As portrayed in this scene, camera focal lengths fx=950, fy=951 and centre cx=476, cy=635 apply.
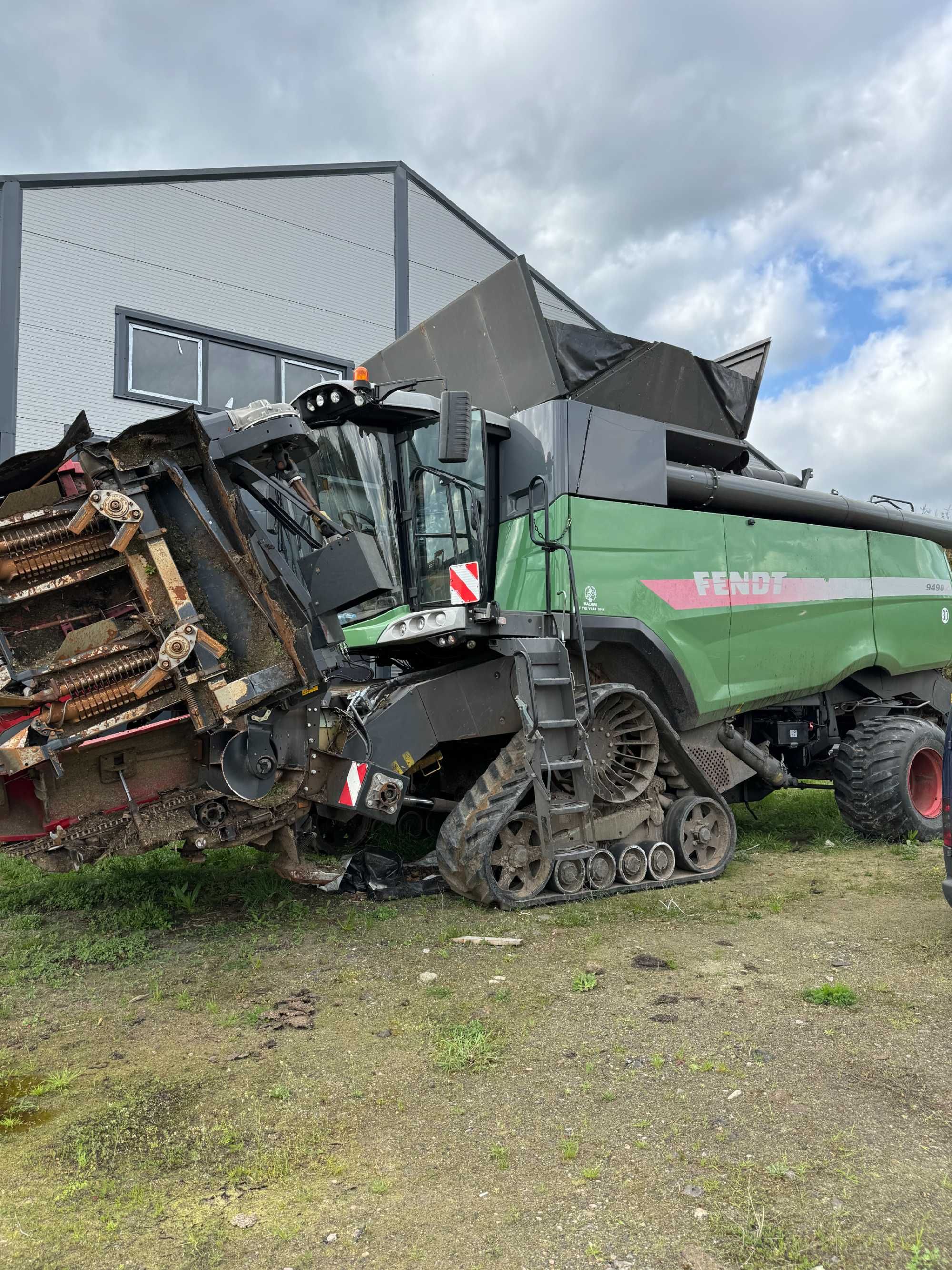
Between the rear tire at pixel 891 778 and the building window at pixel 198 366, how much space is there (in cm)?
830

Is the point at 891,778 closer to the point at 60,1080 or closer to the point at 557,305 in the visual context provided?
the point at 60,1080

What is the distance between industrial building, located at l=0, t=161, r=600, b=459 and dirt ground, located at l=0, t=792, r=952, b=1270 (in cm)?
749

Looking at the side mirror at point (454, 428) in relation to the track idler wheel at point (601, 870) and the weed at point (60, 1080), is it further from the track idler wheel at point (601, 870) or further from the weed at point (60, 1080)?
the weed at point (60, 1080)

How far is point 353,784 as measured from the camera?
5.13m

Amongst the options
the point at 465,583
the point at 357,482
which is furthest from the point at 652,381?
the point at 357,482

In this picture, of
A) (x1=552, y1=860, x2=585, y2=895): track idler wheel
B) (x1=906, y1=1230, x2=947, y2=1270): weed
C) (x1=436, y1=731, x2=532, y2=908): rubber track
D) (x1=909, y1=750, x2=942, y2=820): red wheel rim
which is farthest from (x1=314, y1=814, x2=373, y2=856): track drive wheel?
(x1=906, y1=1230, x2=947, y2=1270): weed

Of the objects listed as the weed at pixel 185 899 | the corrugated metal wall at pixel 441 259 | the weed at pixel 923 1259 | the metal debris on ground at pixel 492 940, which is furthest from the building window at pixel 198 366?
the weed at pixel 923 1259

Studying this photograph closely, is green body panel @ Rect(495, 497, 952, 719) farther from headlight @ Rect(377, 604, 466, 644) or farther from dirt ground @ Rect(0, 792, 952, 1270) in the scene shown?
dirt ground @ Rect(0, 792, 952, 1270)

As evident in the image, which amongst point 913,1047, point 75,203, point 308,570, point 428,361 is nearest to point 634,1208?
point 913,1047

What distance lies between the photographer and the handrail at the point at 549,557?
5648 millimetres

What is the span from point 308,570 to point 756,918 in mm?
3081

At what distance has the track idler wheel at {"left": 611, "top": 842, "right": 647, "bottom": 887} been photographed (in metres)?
5.76

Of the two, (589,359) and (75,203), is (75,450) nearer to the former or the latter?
(589,359)

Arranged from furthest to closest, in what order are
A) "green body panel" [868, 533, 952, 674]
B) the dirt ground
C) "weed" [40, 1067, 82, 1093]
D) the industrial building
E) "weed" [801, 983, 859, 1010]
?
the industrial building → "green body panel" [868, 533, 952, 674] → "weed" [801, 983, 859, 1010] → "weed" [40, 1067, 82, 1093] → the dirt ground
